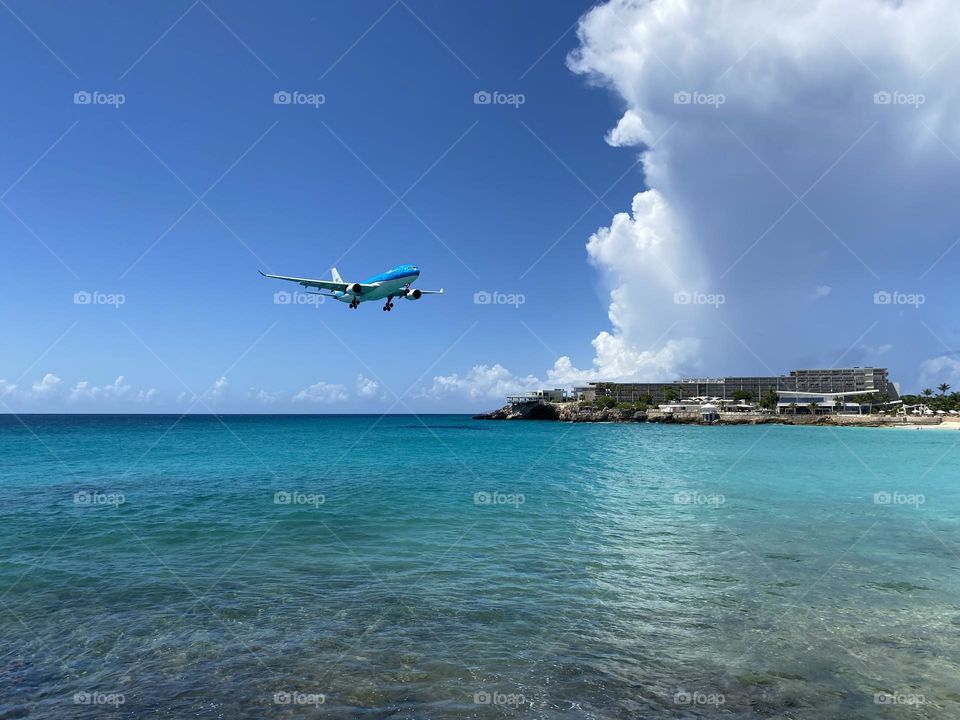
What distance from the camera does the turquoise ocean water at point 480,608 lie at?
27.9ft

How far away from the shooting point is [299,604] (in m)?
12.7

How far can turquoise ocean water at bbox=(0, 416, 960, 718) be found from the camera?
334 inches

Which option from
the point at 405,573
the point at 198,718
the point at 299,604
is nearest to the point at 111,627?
the point at 299,604

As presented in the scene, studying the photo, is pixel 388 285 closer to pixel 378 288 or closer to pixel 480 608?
pixel 378 288

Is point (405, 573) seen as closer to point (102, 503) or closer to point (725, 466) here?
point (102, 503)

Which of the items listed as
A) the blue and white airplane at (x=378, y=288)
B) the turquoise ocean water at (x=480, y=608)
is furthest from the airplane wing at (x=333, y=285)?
the turquoise ocean water at (x=480, y=608)

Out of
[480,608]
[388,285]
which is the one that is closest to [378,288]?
[388,285]

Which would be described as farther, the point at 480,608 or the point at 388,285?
the point at 388,285

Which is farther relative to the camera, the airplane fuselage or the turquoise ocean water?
the airplane fuselage

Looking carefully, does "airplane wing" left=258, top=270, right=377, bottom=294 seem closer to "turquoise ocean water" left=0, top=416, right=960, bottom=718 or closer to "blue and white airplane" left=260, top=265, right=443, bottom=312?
"blue and white airplane" left=260, top=265, right=443, bottom=312

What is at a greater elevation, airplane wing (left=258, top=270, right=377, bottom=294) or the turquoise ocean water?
airplane wing (left=258, top=270, right=377, bottom=294)

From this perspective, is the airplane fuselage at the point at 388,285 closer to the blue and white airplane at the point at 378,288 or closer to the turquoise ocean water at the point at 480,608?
the blue and white airplane at the point at 378,288

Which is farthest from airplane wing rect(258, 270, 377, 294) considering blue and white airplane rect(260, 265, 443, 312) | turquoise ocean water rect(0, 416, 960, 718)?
turquoise ocean water rect(0, 416, 960, 718)

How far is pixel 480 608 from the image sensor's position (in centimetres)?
1231
